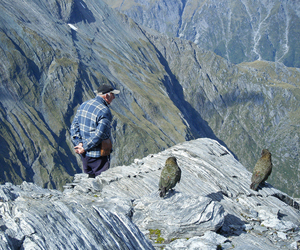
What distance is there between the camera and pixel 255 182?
12711mm

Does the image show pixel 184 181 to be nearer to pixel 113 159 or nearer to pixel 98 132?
pixel 98 132

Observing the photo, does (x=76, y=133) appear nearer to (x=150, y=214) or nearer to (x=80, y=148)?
(x=80, y=148)

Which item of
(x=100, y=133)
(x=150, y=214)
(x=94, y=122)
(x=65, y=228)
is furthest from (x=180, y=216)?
(x=94, y=122)

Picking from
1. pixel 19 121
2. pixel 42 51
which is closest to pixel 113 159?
pixel 19 121

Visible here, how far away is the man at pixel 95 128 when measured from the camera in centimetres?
984

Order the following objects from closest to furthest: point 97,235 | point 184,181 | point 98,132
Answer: point 97,235 < point 98,132 < point 184,181

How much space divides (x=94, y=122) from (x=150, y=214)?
3.65 metres

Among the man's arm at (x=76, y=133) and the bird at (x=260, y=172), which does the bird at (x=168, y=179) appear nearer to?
the man's arm at (x=76, y=133)

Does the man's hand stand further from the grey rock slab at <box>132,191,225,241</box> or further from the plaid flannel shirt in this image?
the grey rock slab at <box>132,191,225,241</box>

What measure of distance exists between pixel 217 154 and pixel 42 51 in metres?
192

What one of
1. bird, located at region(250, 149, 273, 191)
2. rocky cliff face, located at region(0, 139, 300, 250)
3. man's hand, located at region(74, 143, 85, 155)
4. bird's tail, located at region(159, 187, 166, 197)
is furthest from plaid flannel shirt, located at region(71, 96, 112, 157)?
bird, located at region(250, 149, 273, 191)

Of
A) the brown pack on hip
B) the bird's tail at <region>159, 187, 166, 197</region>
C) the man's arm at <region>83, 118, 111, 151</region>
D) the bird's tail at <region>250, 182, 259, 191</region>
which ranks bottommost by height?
the bird's tail at <region>250, 182, 259, 191</region>

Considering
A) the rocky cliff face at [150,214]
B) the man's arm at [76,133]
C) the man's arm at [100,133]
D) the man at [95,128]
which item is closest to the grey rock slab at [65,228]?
the rocky cliff face at [150,214]

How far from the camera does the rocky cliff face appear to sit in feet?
19.8
